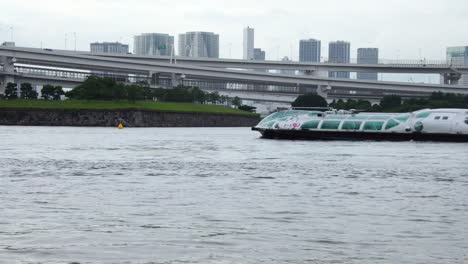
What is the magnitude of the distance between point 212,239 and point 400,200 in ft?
37.4

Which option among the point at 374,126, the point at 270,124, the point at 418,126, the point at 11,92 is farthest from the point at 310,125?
the point at 11,92

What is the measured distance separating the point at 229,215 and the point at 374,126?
79.4 metres

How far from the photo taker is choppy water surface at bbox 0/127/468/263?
19.1m

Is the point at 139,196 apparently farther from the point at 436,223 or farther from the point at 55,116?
the point at 55,116

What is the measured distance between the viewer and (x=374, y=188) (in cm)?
3547

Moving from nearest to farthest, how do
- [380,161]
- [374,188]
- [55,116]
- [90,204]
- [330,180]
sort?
1. [90,204]
2. [374,188]
3. [330,180]
4. [380,161]
5. [55,116]

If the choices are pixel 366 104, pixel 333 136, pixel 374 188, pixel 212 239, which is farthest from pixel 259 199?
pixel 366 104

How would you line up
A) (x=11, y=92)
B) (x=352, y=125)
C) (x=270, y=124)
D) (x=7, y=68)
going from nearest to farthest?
(x=352, y=125) → (x=270, y=124) → (x=11, y=92) → (x=7, y=68)

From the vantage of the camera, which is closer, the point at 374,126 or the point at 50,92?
the point at 374,126

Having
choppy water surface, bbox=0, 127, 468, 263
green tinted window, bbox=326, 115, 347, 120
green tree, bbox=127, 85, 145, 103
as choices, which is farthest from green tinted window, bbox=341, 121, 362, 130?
green tree, bbox=127, 85, 145, 103

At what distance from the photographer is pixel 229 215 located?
25281 mm

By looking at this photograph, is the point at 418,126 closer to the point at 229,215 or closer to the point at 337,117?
the point at 337,117

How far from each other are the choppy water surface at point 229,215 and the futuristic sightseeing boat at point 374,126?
53389 mm

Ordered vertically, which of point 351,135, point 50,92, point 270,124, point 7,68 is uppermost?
point 7,68
